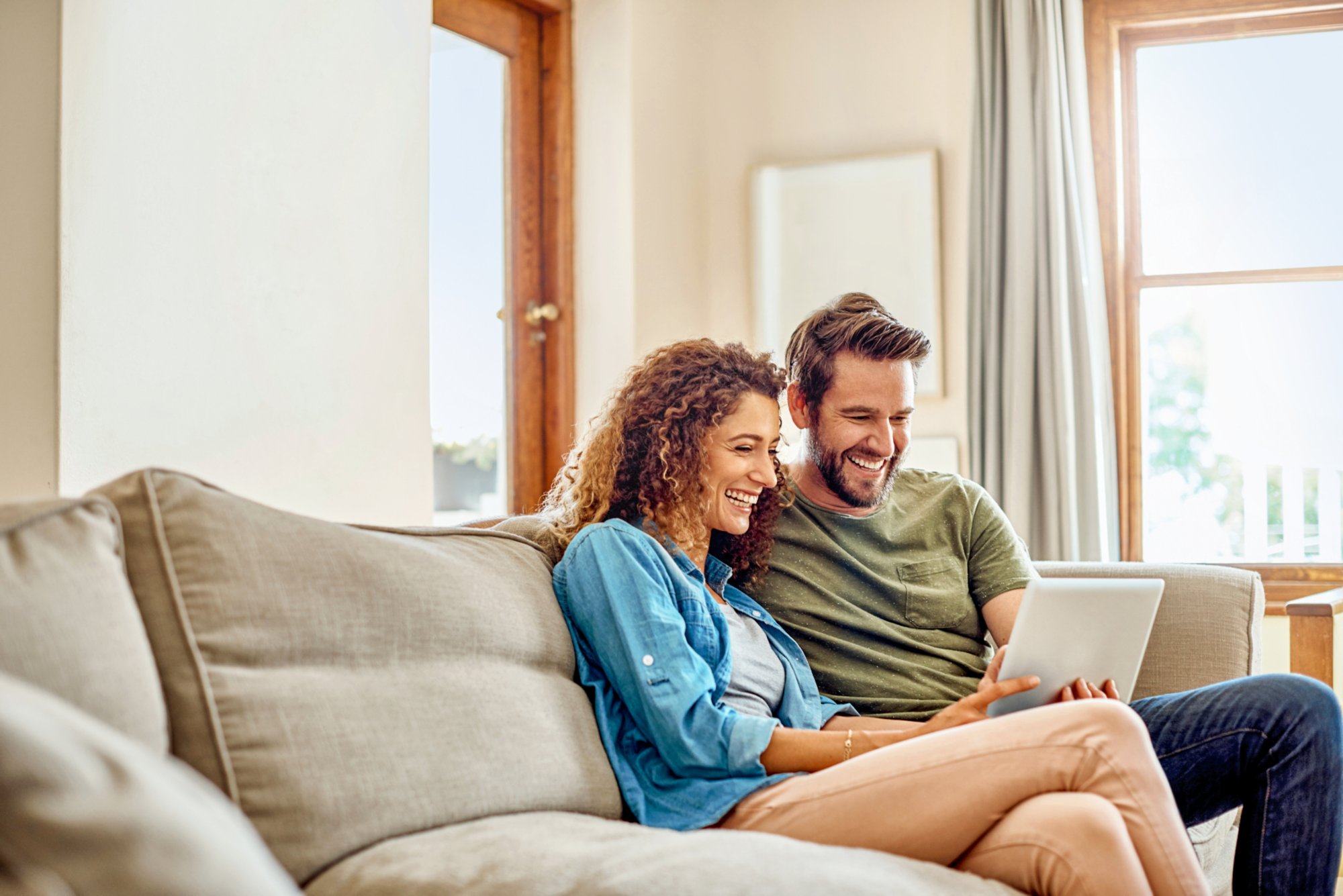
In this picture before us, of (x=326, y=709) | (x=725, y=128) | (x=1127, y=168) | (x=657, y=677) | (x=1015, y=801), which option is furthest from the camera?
(x=725, y=128)

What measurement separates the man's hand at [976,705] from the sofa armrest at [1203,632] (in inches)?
21.1

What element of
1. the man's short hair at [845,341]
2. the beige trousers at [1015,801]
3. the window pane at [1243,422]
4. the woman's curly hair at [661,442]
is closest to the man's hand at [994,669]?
the beige trousers at [1015,801]

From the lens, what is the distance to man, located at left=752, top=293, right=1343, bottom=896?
5.89 ft

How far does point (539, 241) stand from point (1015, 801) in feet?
8.26

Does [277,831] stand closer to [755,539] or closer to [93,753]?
[93,753]

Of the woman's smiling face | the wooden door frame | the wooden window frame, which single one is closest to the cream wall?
the woman's smiling face

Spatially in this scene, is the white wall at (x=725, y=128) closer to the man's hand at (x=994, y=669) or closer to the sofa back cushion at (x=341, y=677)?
the man's hand at (x=994, y=669)

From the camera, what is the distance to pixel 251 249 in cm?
235

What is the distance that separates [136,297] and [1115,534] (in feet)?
8.33

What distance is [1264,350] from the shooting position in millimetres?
3576

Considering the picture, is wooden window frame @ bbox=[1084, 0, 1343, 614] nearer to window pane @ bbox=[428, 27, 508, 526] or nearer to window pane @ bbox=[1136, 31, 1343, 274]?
window pane @ bbox=[1136, 31, 1343, 274]

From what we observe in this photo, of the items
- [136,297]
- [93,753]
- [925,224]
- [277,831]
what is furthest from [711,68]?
[93,753]

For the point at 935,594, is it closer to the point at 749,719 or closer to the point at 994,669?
the point at 994,669

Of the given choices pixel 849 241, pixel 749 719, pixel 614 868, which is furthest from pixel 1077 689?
pixel 849 241
